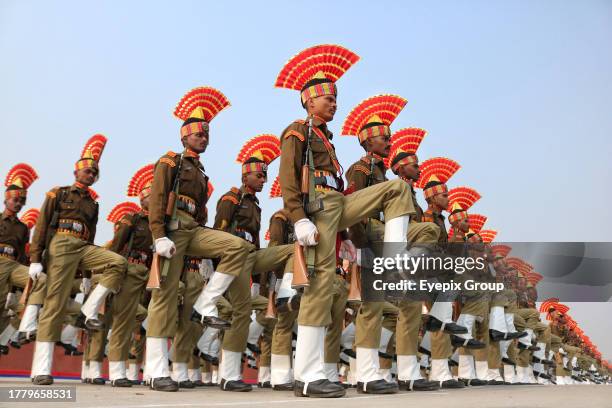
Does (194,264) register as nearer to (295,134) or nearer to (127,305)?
(127,305)

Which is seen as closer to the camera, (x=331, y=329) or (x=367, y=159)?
(x=367, y=159)

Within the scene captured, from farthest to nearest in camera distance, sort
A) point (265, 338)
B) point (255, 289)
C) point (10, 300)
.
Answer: point (265, 338) → point (10, 300) → point (255, 289)

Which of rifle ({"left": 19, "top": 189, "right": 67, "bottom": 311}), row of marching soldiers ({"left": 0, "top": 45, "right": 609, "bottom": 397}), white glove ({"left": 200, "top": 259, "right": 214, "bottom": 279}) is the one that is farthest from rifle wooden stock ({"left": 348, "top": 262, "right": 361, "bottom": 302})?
rifle ({"left": 19, "top": 189, "right": 67, "bottom": 311})

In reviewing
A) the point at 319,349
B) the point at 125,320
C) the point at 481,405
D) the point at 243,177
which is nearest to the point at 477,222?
the point at 243,177

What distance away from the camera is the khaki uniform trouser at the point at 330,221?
547cm

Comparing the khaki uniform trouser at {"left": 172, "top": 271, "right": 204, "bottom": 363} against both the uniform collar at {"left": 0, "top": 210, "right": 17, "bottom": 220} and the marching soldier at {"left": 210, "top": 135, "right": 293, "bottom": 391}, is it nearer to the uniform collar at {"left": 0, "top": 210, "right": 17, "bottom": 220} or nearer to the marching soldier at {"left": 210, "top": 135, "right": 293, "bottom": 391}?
the marching soldier at {"left": 210, "top": 135, "right": 293, "bottom": 391}

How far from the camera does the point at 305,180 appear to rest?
5.69 metres

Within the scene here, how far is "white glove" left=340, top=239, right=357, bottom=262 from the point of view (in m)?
6.44

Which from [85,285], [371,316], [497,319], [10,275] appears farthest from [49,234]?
[497,319]

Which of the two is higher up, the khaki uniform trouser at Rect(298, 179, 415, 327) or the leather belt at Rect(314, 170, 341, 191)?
the leather belt at Rect(314, 170, 341, 191)

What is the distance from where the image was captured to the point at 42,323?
746 centimetres

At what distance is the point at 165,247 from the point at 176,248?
0.27 metres

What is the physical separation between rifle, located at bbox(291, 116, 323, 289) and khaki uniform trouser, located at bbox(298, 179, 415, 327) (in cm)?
6

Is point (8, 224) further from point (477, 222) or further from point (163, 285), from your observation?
point (477, 222)
